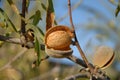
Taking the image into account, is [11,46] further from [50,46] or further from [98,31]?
[50,46]

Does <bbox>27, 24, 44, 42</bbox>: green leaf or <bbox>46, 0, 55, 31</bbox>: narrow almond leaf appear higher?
<bbox>46, 0, 55, 31</bbox>: narrow almond leaf

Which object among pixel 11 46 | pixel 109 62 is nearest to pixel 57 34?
pixel 109 62

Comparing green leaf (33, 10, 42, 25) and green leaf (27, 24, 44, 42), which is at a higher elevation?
green leaf (33, 10, 42, 25)

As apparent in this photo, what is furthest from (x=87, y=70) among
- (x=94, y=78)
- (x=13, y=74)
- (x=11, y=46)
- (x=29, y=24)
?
(x=11, y=46)

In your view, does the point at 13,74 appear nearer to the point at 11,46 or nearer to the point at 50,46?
the point at 50,46

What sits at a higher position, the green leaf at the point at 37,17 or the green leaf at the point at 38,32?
the green leaf at the point at 37,17

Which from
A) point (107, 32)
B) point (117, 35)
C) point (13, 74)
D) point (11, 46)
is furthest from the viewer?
point (11, 46)

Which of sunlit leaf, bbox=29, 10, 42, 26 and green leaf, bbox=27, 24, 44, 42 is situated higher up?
sunlit leaf, bbox=29, 10, 42, 26

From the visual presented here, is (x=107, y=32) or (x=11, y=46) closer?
(x=107, y=32)

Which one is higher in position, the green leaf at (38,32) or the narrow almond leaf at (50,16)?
the narrow almond leaf at (50,16)

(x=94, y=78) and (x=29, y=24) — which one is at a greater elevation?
(x=29, y=24)

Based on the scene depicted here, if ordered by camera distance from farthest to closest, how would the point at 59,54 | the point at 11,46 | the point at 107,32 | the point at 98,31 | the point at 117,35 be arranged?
the point at 11,46 < the point at 98,31 < the point at 107,32 < the point at 117,35 < the point at 59,54
